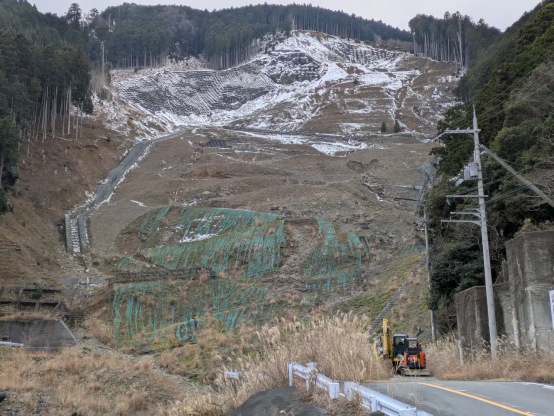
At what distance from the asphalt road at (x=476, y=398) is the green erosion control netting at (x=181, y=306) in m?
22.1

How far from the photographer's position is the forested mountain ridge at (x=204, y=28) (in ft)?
450

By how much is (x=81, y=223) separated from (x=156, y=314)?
21025 millimetres

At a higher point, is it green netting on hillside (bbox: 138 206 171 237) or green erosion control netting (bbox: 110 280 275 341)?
green netting on hillside (bbox: 138 206 171 237)

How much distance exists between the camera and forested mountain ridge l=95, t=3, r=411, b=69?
13725cm

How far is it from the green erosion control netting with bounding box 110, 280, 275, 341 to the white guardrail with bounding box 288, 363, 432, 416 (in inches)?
888

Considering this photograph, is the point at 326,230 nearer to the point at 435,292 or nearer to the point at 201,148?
the point at 435,292

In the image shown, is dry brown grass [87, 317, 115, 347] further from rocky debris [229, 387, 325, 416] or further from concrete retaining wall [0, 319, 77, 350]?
rocky debris [229, 387, 325, 416]

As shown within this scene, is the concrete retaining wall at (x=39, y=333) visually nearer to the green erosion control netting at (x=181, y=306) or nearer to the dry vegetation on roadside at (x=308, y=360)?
the green erosion control netting at (x=181, y=306)

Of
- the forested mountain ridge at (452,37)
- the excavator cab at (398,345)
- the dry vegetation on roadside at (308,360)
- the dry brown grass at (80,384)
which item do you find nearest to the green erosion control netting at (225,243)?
the dry brown grass at (80,384)

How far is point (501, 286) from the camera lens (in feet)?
55.4

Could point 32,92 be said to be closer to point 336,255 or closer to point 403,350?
point 336,255

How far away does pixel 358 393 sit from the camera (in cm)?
609

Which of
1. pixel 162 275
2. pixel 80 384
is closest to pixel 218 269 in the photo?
pixel 162 275

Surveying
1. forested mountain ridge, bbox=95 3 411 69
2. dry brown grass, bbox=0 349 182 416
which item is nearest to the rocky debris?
dry brown grass, bbox=0 349 182 416
